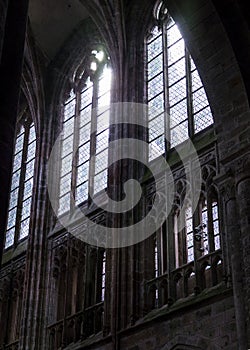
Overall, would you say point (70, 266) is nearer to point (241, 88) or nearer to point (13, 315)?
point (13, 315)

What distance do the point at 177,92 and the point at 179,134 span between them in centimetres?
112

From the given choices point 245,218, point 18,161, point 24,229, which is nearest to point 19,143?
point 18,161

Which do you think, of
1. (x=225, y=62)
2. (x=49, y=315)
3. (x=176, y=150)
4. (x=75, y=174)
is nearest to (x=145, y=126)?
(x=176, y=150)

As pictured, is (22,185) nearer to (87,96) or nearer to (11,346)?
(87,96)

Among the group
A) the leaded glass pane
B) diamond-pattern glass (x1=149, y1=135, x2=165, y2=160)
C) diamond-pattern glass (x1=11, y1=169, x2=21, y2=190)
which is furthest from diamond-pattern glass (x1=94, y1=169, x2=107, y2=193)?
diamond-pattern glass (x1=11, y1=169, x2=21, y2=190)

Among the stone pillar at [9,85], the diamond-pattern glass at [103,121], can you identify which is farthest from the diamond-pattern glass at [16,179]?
the stone pillar at [9,85]

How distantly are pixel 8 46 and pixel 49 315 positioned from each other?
9.12 meters

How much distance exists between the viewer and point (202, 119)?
1500cm

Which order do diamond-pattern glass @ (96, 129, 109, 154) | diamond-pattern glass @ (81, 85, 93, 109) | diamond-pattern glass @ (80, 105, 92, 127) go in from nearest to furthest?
diamond-pattern glass @ (96, 129, 109, 154) → diamond-pattern glass @ (80, 105, 92, 127) → diamond-pattern glass @ (81, 85, 93, 109)

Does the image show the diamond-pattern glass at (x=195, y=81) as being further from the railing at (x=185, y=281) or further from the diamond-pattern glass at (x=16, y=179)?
the diamond-pattern glass at (x=16, y=179)

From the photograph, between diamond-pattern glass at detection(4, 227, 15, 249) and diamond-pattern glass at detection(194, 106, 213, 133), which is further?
diamond-pattern glass at detection(4, 227, 15, 249)

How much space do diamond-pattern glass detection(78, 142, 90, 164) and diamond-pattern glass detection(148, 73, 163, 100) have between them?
2.33 metres

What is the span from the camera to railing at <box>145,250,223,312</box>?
12867mm

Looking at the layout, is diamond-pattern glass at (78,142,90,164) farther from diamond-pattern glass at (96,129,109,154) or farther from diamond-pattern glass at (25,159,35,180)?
diamond-pattern glass at (25,159,35,180)
